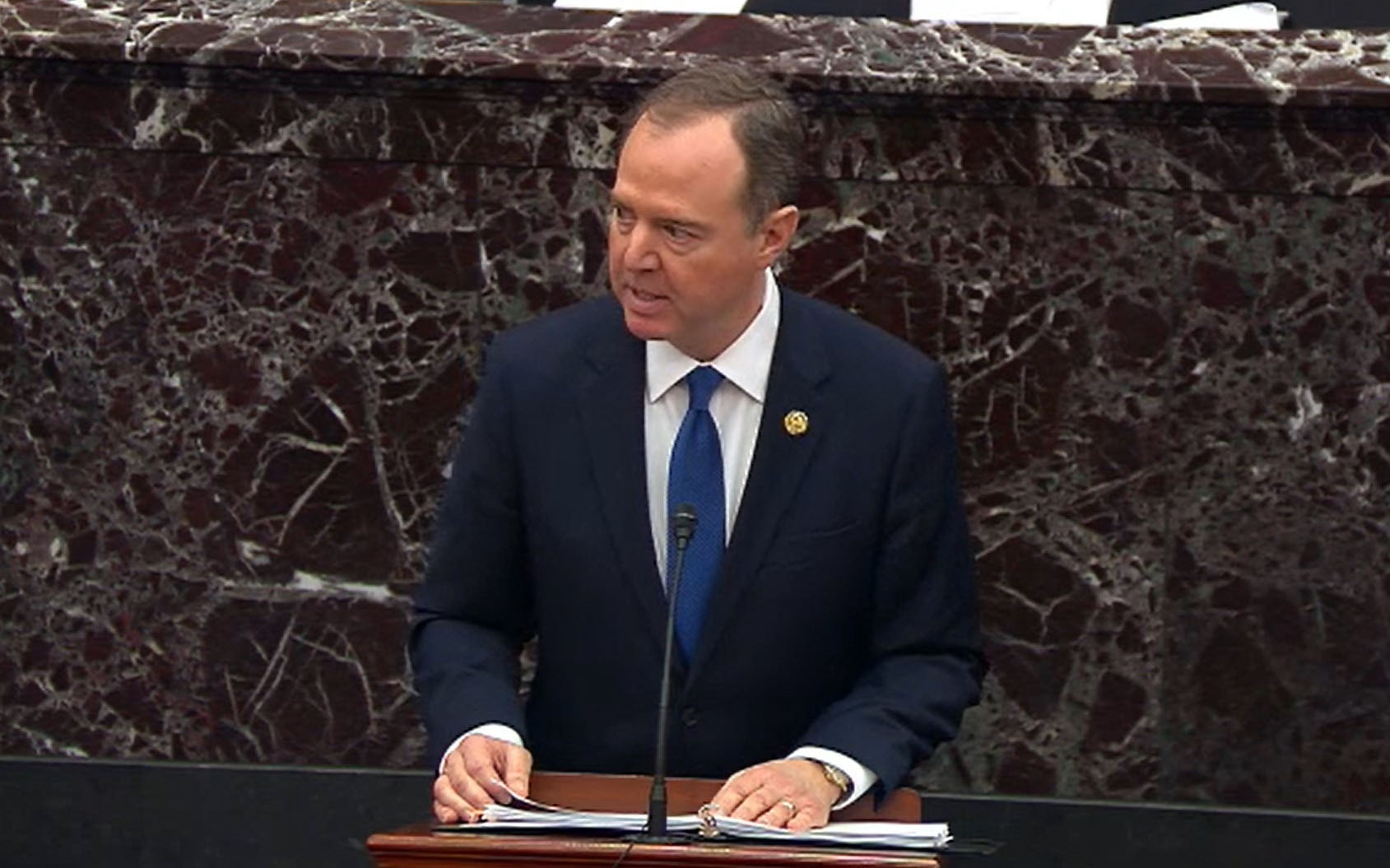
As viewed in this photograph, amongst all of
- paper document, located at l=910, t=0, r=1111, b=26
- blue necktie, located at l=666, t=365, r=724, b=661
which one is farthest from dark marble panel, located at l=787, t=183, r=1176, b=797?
blue necktie, located at l=666, t=365, r=724, b=661

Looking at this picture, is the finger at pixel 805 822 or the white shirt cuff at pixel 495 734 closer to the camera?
the finger at pixel 805 822

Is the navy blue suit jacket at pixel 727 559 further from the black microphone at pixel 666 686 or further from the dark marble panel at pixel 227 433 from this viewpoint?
the dark marble panel at pixel 227 433

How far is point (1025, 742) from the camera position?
4426 millimetres

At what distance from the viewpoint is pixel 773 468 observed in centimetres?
358

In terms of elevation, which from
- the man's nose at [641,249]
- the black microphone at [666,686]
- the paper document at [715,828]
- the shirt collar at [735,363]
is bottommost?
the paper document at [715,828]

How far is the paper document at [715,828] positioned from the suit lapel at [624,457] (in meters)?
0.48

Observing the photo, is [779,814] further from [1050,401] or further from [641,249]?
[1050,401]

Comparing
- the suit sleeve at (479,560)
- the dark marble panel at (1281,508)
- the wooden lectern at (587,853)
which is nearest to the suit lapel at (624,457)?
the suit sleeve at (479,560)

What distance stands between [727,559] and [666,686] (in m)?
0.44

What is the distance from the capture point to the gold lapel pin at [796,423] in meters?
3.58

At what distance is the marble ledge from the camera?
4.28 meters

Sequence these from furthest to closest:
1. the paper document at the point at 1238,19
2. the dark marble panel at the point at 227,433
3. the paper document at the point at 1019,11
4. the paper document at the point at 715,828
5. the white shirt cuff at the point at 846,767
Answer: the paper document at the point at 1019,11, the paper document at the point at 1238,19, the dark marble panel at the point at 227,433, the white shirt cuff at the point at 846,767, the paper document at the point at 715,828

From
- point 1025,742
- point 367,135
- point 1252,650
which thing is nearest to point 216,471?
point 367,135

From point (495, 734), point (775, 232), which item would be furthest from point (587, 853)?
point (775, 232)
